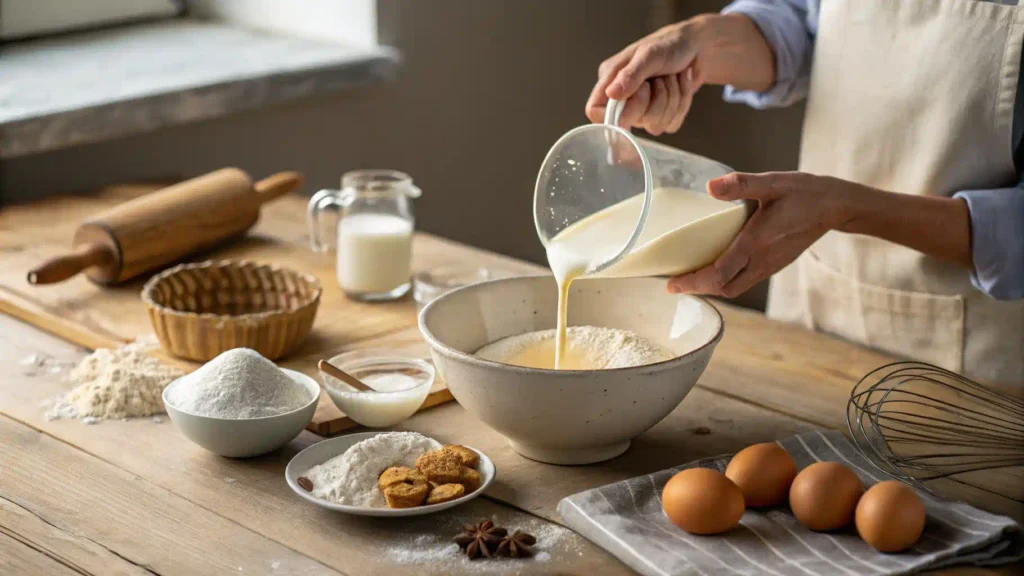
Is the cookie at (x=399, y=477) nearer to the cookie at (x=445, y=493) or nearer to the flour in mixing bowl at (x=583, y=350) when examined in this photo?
the cookie at (x=445, y=493)

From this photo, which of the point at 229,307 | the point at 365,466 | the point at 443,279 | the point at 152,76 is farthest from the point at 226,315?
the point at 152,76

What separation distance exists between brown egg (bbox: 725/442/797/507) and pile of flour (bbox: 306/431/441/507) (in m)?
0.31

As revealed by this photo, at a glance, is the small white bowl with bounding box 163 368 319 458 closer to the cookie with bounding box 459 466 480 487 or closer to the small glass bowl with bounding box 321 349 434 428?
the small glass bowl with bounding box 321 349 434 428

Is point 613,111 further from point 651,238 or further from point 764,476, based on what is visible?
point 764,476

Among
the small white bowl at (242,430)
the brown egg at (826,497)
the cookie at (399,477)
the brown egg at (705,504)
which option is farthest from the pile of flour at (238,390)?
the brown egg at (826,497)

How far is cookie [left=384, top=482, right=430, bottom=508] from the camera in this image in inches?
40.4

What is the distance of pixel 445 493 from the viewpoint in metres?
1.04

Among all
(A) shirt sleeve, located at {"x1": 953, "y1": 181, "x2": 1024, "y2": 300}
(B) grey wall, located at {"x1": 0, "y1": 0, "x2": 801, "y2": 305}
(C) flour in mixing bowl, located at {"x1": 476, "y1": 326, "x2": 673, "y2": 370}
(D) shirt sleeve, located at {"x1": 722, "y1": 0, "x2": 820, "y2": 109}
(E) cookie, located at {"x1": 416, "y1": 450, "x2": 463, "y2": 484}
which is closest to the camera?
(E) cookie, located at {"x1": 416, "y1": 450, "x2": 463, "y2": 484}

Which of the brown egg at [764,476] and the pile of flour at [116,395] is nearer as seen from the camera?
the brown egg at [764,476]

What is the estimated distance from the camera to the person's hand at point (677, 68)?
1.44m

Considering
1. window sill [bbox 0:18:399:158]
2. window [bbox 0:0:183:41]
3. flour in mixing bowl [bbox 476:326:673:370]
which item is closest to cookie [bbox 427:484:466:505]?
flour in mixing bowl [bbox 476:326:673:370]

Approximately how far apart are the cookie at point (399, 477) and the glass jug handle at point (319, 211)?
30.6 inches

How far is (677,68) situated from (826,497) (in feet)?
2.33

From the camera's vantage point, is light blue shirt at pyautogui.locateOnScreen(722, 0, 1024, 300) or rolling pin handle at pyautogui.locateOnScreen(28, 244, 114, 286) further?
rolling pin handle at pyautogui.locateOnScreen(28, 244, 114, 286)
